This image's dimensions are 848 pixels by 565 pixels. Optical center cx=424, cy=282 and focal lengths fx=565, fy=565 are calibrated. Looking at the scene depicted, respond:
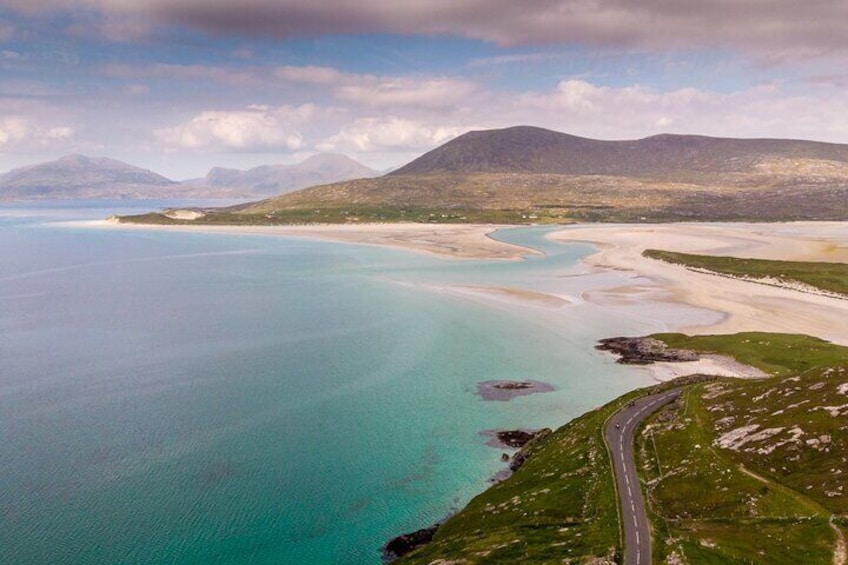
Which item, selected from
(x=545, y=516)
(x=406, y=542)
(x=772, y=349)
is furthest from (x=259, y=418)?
(x=772, y=349)

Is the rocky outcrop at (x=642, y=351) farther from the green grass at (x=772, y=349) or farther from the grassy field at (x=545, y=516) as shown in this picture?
the grassy field at (x=545, y=516)

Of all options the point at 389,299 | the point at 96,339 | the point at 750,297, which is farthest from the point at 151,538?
the point at 750,297

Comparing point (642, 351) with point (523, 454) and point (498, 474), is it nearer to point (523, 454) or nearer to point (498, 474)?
point (523, 454)

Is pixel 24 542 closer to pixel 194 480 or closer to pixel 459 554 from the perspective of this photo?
pixel 194 480

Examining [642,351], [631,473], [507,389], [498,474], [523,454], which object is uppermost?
[631,473]

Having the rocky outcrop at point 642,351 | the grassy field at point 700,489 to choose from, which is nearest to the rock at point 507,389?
the grassy field at point 700,489

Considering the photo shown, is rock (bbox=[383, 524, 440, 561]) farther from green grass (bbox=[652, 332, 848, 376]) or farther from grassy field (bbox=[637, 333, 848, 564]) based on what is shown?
green grass (bbox=[652, 332, 848, 376])

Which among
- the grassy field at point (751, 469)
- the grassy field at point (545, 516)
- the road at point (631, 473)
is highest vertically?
the grassy field at point (751, 469)
